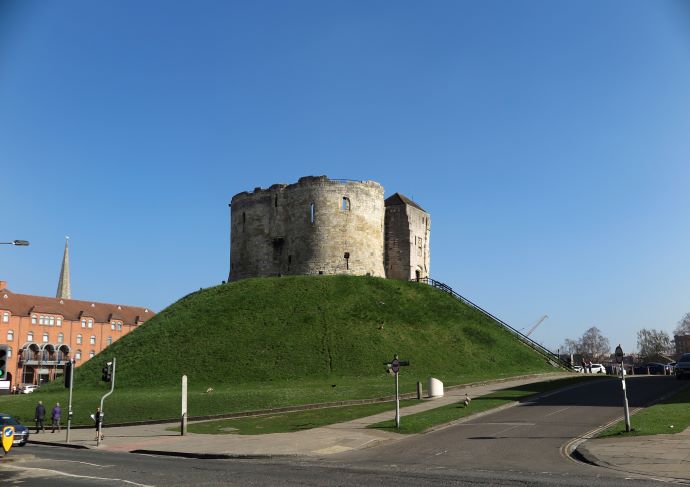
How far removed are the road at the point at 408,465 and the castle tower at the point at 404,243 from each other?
48.5 m

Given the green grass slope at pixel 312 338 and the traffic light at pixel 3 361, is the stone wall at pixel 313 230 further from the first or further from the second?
the traffic light at pixel 3 361

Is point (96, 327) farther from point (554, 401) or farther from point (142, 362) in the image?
point (554, 401)

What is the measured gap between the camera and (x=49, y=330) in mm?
108500

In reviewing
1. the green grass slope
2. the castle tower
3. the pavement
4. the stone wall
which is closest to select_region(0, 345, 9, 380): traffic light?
the pavement

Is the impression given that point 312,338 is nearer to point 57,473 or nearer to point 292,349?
point 292,349

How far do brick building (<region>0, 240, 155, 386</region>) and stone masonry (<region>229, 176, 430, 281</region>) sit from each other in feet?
148

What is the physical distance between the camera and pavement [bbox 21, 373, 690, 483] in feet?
52.5

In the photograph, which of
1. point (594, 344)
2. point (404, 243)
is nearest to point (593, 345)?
point (594, 344)

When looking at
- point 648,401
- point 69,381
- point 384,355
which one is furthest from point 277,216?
point 648,401

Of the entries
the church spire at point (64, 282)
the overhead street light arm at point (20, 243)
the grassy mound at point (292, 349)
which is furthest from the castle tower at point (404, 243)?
the church spire at point (64, 282)

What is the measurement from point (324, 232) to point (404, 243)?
10.8 meters

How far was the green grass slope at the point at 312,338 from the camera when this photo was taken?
163 ft

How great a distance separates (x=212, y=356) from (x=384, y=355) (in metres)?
14.7

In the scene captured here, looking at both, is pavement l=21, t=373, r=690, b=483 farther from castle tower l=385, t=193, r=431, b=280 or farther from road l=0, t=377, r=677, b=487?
castle tower l=385, t=193, r=431, b=280
